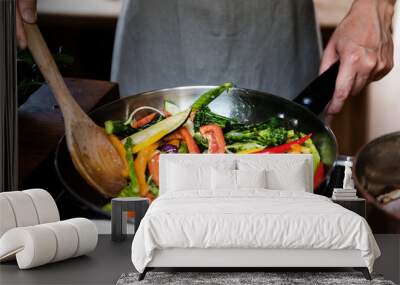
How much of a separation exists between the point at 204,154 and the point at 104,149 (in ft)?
2.47

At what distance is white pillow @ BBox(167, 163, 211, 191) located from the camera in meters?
4.93

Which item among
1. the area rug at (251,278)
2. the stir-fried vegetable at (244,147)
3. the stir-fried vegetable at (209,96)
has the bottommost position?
the area rug at (251,278)

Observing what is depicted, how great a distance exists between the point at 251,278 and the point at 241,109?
5.73 feet

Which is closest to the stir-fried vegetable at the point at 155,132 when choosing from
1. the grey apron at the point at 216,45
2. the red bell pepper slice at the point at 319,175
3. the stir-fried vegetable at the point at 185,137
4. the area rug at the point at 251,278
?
the stir-fried vegetable at the point at 185,137

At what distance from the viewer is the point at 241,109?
5344mm

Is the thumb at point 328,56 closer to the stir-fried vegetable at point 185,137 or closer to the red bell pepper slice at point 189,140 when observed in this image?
the stir-fried vegetable at point 185,137

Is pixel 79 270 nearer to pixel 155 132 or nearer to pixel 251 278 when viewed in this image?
pixel 251 278

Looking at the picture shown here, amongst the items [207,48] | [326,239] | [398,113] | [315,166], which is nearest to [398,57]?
[398,113]

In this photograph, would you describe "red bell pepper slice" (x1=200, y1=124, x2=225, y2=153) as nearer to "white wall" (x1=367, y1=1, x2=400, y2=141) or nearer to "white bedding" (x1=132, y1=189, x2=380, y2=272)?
"white wall" (x1=367, y1=1, x2=400, y2=141)

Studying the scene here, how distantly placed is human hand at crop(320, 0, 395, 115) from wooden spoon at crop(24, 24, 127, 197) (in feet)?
5.50

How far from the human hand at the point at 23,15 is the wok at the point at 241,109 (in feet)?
2.78

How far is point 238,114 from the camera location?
5340 mm

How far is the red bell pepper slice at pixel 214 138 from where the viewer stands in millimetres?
5395

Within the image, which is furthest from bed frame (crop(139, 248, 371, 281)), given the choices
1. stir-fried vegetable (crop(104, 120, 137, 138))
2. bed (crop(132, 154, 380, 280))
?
stir-fried vegetable (crop(104, 120, 137, 138))
